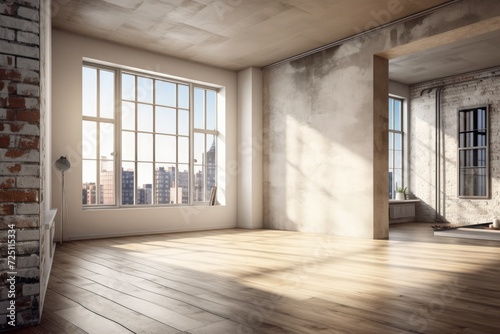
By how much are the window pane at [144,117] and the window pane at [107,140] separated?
22.2 inches

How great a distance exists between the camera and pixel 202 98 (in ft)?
28.8

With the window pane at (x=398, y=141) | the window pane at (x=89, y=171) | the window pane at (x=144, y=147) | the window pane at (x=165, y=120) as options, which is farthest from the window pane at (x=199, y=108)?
the window pane at (x=398, y=141)

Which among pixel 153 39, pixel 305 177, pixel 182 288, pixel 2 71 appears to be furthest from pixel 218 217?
pixel 2 71

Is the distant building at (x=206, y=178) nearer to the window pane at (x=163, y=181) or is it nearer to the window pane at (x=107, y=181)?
the window pane at (x=163, y=181)

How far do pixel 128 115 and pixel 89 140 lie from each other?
89 cm

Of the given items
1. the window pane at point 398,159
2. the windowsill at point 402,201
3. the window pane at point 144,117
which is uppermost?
the window pane at point 144,117

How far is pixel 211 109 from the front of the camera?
8930 millimetres

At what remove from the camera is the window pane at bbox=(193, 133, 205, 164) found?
8586mm

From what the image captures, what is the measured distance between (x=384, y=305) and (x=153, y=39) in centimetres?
599

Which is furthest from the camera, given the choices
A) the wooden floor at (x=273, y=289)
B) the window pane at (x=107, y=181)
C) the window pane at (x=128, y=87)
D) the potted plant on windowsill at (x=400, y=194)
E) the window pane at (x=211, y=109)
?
the potted plant on windowsill at (x=400, y=194)

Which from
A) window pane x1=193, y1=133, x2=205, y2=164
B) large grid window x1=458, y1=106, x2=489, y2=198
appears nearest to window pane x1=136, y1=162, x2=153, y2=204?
window pane x1=193, y1=133, x2=205, y2=164

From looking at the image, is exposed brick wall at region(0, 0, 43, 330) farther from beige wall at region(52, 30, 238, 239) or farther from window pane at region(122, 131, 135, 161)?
window pane at region(122, 131, 135, 161)

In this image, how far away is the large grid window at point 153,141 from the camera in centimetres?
719

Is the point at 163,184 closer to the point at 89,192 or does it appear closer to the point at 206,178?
the point at 206,178
